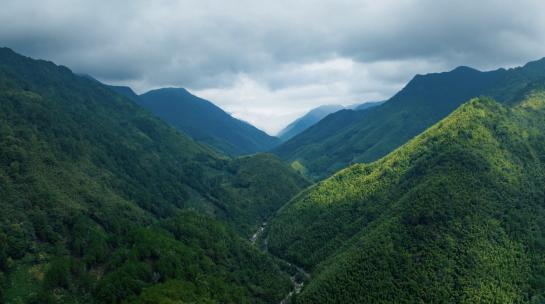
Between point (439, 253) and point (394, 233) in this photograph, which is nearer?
point (439, 253)

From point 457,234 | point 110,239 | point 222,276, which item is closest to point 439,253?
point 457,234

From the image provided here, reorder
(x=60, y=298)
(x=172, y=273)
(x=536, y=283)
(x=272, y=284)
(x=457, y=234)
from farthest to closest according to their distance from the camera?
(x=272, y=284) < (x=457, y=234) < (x=536, y=283) < (x=172, y=273) < (x=60, y=298)

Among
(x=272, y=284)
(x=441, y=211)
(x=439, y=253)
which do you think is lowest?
(x=272, y=284)

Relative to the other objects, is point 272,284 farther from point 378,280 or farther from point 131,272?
point 131,272

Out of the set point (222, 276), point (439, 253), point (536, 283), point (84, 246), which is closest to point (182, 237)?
point (222, 276)

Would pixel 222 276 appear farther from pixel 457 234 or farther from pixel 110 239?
pixel 457 234

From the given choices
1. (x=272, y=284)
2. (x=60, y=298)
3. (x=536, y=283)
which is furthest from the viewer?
(x=272, y=284)

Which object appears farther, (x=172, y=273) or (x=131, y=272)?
(x=172, y=273)

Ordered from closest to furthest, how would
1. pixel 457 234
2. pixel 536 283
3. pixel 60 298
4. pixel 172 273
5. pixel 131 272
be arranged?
pixel 60 298 → pixel 131 272 → pixel 172 273 → pixel 536 283 → pixel 457 234

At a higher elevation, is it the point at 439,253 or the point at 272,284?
the point at 439,253
